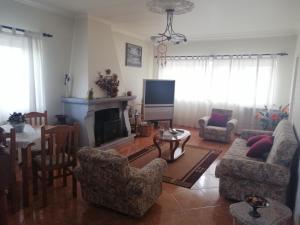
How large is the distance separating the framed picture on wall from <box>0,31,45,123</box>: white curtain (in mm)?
2694

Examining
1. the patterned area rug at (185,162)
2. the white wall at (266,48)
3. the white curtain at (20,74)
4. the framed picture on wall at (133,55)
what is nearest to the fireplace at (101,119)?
the white curtain at (20,74)

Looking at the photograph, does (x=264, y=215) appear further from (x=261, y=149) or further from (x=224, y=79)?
(x=224, y=79)

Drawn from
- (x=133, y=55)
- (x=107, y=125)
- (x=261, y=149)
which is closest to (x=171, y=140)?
(x=261, y=149)

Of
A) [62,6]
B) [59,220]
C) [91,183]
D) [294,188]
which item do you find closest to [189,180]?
[294,188]

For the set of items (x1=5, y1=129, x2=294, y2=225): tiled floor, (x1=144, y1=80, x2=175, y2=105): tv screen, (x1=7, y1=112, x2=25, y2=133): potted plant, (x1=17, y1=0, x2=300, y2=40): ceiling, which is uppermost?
(x1=17, y1=0, x2=300, y2=40): ceiling

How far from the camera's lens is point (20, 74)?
3850mm

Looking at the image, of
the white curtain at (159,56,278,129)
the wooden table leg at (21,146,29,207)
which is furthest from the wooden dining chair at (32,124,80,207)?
the white curtain at (159,56,278,129)

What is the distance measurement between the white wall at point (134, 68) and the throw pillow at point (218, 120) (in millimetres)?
2337

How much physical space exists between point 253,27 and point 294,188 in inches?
149

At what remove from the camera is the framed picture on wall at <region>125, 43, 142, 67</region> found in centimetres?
638

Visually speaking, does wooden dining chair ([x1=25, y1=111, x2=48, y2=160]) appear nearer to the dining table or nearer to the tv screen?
the dining table

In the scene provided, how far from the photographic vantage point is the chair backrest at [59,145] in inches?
104

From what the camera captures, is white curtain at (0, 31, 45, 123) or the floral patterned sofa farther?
white curtain at (0, 31, 45, 123)

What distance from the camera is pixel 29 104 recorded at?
4.04 meters
